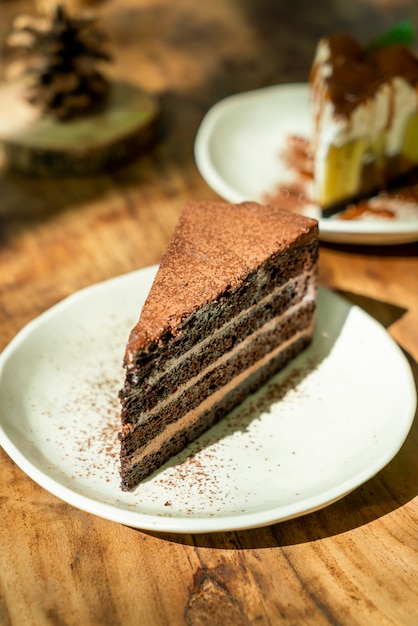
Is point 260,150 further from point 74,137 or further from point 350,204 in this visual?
point 74,137

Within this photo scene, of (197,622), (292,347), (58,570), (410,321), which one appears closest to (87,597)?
(58,570)

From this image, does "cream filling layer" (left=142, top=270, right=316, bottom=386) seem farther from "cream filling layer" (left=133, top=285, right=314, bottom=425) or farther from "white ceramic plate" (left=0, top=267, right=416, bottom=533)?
"white ceramic plate" (left=0, top=267, right=416, bottom=533)

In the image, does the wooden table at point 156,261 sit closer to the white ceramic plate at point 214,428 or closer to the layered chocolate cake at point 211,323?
the white ceramic plate at point 214,428

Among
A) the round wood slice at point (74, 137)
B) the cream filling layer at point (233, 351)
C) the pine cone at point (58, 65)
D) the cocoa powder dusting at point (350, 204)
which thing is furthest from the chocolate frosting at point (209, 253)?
the pine cone at point (58, 65)

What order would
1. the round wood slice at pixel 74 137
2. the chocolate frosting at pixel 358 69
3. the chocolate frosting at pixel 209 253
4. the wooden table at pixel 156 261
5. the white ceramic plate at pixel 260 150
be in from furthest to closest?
the round wood slice at pixel 74 137, the chocolate frosting at pixel 358 69, the white ceramic plate at pixel 260 150, the chocolate frosting at pixel 209 253, the wooden table at pixel 156 261

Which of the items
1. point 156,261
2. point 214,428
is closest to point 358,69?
point 156,261

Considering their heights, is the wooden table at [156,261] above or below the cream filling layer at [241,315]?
below

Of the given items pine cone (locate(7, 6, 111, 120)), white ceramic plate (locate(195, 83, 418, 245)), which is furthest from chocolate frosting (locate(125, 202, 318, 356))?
pine cone (locate(7, 6, 111, 120))
